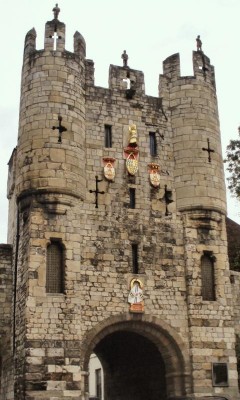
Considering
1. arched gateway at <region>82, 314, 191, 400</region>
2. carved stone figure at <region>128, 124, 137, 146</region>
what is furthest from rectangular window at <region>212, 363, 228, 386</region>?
carved stone figure at <region>128, 124, 137, 146</region>

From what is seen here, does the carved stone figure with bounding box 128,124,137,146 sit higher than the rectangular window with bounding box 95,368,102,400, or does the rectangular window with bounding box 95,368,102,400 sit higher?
the carved stone figure with bounding box 128,124,137,146

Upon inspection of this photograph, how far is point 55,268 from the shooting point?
1655 centimetres

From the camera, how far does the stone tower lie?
16.2 m

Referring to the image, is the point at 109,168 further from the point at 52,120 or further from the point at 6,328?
the point at 6,328

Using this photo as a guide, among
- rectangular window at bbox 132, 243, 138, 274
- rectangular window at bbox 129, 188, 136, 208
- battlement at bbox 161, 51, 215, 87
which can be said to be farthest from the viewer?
battlement at bbox 161, 51, 215, 87

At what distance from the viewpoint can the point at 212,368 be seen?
17.2 metres

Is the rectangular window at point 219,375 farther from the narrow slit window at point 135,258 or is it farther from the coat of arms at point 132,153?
the coat of arms at point 132,153

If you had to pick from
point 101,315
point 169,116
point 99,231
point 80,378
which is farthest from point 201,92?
point 80,378

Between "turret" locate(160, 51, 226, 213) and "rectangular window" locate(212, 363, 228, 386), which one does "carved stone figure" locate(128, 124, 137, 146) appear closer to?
"turret" locate(160, 51, 226, 213)

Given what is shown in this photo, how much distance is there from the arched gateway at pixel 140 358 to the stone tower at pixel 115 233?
55mm

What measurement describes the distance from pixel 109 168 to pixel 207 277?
171 inches

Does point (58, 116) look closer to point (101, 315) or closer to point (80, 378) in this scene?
point (101, 315)

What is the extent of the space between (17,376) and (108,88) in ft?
29.5

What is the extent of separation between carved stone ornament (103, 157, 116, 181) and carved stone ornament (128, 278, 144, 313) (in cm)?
310
